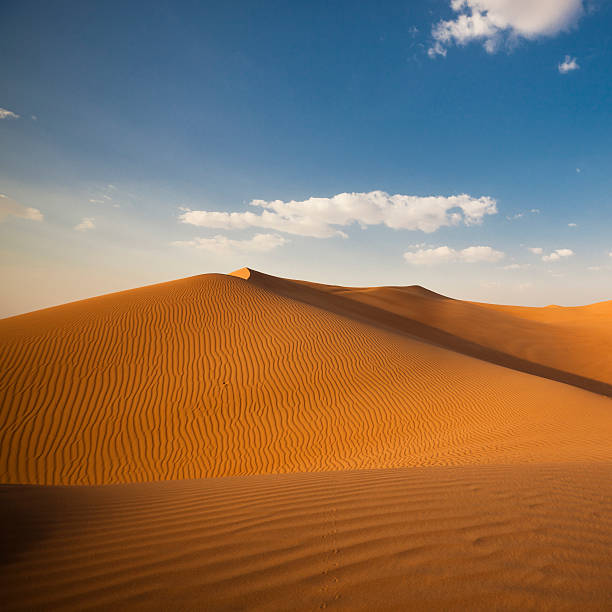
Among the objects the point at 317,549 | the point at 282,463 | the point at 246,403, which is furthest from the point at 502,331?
the point at 317,549

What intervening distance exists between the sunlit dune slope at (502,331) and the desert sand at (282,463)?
356 millimetres

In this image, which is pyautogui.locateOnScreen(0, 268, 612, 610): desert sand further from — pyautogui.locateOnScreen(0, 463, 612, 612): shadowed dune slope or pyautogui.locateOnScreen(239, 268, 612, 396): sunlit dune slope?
pyautogui.locateOnScreen(239, 268, 612, 396): sunlit dune slope

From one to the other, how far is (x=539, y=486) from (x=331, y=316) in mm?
13952

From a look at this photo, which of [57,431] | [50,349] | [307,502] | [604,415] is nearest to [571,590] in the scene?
[307,502]

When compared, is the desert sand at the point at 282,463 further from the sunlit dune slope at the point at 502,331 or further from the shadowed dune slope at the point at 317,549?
the sunlit dune slope at the point at 502,331

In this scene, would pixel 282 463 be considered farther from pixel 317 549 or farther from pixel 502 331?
pixel 502 331

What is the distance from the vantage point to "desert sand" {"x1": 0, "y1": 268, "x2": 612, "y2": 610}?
1945 millimetres

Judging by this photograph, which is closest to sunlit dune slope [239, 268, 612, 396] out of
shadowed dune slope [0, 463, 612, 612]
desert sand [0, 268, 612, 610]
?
desert sand [0, 268, 612, 610]

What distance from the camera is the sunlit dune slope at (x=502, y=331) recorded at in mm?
19453

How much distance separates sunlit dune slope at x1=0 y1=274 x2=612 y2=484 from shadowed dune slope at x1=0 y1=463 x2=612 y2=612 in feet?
12.0

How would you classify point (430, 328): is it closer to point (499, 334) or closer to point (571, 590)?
point (499, 334)

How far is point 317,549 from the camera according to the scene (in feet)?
7.32

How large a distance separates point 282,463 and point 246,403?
2645 mm

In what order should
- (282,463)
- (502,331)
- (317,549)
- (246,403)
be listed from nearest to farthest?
1. (317,549)
2. (282,463)
3. (246,403)
4. (502,331)
